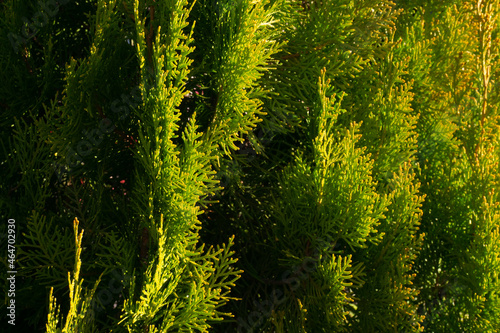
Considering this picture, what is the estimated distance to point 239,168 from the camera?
12.0ft

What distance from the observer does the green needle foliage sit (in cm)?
290

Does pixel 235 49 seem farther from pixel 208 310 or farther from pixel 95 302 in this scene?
pixel 95 302

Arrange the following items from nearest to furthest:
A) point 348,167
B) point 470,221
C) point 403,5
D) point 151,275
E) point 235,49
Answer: point 151,275 < point 235,49 < point 348,167 < point 470,221 < point 403,5

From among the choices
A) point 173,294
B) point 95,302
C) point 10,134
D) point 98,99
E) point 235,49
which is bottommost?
point 95,302

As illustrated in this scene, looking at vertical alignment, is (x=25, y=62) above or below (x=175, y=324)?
above

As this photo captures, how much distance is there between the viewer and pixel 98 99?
3174 mm

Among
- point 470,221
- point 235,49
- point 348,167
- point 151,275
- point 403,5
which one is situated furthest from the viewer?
point 403,5

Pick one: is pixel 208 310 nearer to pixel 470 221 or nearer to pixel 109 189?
pixel 109 189

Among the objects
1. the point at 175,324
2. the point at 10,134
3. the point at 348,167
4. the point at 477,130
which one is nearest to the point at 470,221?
the point at 477,130

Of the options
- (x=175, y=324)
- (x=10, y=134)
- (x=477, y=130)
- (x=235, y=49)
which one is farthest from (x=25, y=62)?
(x=477, y=130)

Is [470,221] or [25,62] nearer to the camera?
[25,62]

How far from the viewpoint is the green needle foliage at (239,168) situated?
114 inches

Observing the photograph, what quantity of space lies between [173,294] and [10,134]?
1.59 metres

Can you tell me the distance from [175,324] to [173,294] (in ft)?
0.53
